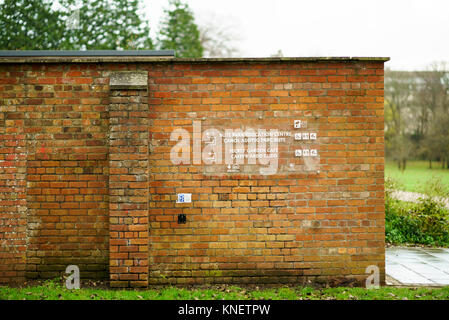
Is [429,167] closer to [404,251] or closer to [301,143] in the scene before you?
[404,251]

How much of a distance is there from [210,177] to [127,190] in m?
1.14

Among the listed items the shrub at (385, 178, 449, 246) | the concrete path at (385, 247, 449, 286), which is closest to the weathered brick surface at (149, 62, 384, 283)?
the concrete path at (385, 247, 449, 286)

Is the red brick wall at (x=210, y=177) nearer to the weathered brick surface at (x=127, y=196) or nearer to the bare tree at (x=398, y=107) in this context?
the weathered brick surface at (x=127, y=196)

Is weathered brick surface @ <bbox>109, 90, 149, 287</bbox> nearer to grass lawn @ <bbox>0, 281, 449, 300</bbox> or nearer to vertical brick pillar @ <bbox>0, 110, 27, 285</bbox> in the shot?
grass lawn @ <bbox>0, 281, 449, 300</bbox>

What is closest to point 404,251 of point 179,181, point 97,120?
point 179,181

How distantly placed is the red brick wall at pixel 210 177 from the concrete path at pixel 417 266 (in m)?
0.97

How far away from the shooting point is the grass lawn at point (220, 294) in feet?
15.3

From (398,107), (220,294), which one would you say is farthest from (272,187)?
(398,107)

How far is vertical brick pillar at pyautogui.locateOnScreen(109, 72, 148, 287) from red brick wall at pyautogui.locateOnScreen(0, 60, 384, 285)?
19 cm

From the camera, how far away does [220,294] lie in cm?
476

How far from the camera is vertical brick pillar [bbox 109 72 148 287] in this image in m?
4.99

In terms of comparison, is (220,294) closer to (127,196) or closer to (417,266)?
(127,196)

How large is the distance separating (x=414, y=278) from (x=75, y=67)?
5.92 metres

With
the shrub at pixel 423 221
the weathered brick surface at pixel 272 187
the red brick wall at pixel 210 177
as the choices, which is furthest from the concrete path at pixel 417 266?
the red brick wall at pixel 210 177
